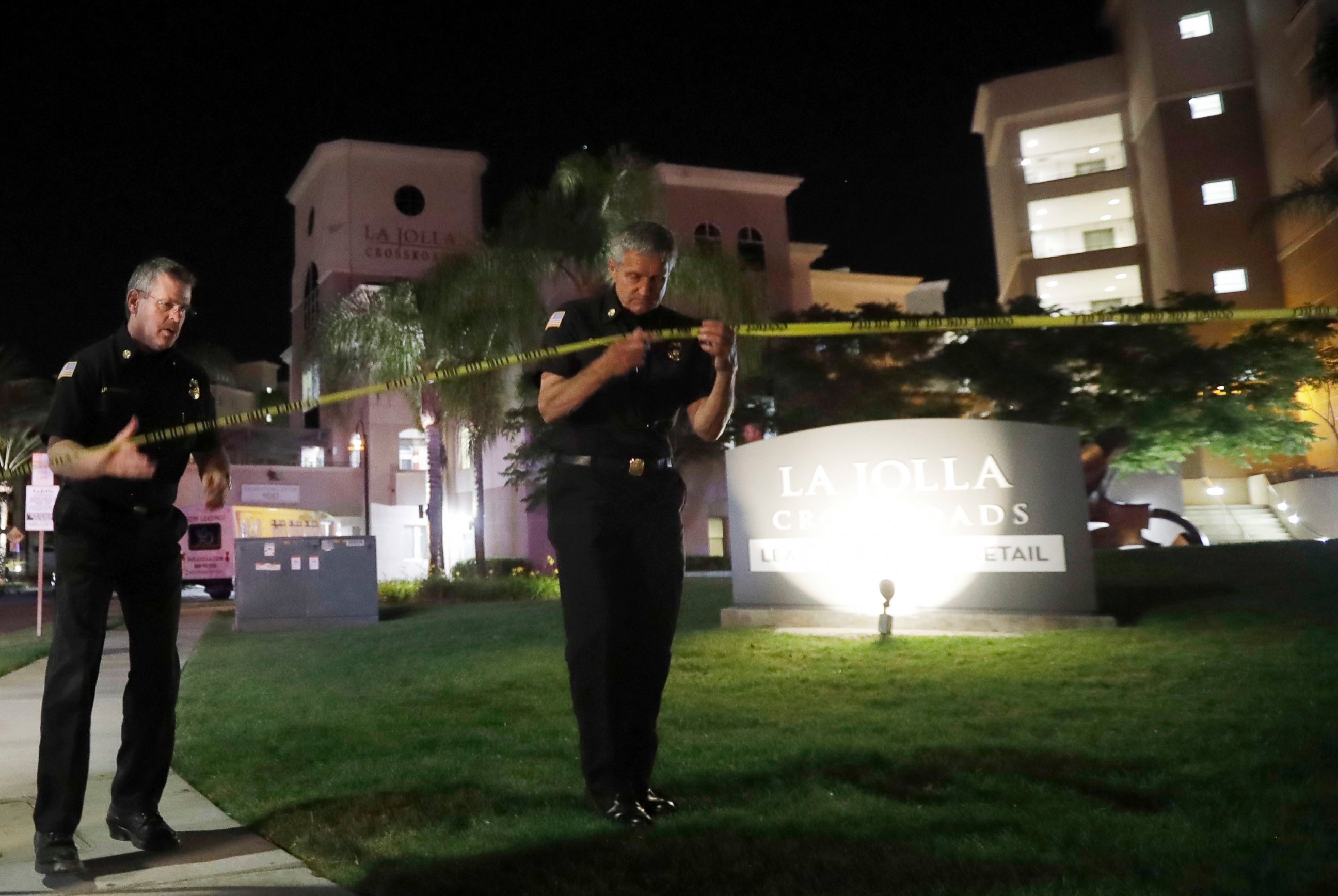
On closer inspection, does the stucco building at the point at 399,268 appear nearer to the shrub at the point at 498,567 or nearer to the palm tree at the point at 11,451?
the shrub at the point at 498,567

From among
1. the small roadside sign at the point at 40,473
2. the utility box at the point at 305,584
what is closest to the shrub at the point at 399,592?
the utility box at the point at 305,584

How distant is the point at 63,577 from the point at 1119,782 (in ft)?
11.1

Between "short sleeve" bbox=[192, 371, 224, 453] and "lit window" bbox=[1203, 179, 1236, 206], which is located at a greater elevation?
"lit window" bbox=[1203, 179, 1236, 206]

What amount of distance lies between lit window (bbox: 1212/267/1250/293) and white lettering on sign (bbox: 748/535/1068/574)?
105ft

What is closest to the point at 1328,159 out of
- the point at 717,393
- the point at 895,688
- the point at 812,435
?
the point at 812,435

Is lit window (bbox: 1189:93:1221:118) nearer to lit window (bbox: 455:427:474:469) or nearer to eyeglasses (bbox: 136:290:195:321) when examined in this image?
lit window (bbox: 455:427:474:469)

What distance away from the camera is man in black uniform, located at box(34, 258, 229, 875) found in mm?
3195

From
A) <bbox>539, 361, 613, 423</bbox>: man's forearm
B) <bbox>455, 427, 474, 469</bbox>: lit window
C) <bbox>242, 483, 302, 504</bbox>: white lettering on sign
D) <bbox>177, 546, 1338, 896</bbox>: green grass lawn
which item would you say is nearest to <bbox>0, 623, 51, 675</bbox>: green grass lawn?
<bbox>177, 546, 1338, 896</bbox>: green grass lawn

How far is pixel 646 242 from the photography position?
3.42 meters

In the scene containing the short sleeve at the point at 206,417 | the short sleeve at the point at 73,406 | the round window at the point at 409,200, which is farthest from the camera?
the round window at the point at 409,200

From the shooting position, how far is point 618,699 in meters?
3.44

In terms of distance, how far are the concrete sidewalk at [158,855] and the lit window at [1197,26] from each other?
4135cm

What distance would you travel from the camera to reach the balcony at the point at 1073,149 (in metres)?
41.1

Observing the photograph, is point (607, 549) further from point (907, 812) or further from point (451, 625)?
point (451, 625)
